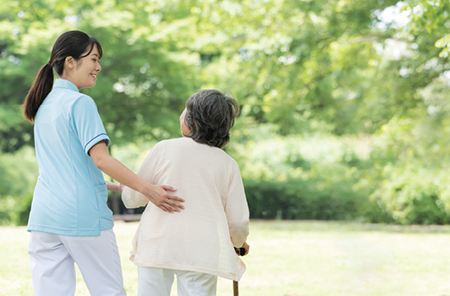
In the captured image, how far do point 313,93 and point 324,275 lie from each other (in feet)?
24.6

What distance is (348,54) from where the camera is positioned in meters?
12.8

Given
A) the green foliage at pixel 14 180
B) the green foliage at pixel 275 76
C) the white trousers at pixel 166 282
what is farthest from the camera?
the green foliage at pixel 14 180

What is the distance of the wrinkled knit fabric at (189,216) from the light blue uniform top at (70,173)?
212 mm

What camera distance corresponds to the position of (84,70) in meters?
2.27

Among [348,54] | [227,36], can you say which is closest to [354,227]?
[348,54]

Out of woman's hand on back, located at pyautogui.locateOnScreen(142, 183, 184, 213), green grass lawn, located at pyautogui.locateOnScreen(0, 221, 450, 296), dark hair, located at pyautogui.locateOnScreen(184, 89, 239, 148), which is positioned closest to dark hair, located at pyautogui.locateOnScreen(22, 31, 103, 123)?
dark hair, located at pyautogui.locateOnScreen(184, 89, 239, 148)

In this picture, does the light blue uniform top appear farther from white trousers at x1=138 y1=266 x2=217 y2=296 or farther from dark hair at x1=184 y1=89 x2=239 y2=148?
dark hair at x1=184 y1=89 x2=239 y2=148

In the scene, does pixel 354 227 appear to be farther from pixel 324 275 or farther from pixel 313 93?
pixel 324 275

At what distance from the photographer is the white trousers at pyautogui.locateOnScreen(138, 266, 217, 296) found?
220 centimetres

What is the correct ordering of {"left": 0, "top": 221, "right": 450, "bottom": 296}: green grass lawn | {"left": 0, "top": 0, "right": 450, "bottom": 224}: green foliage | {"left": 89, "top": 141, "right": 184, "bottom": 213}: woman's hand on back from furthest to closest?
{"left": 0, "top": 0, "right": 450, "bottom": 224}: green foliage, {"left": 0, "top": 221, "right": 450, "bottom": 296}: green grass lawn, {"left": 89, "top": 141, "right": 184, "bottom": 213}: woman's hand on back

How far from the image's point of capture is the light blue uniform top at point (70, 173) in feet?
6.86

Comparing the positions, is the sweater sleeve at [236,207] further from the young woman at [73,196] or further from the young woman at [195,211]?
the young woman at [73,196]

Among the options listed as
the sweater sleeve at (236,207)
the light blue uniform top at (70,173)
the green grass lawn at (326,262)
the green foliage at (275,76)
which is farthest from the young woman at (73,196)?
the green foliage at (275,76)

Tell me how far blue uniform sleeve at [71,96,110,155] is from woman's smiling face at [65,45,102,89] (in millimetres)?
182
